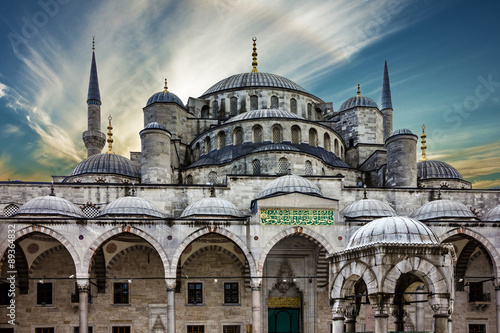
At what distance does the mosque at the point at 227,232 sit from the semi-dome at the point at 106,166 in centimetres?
7

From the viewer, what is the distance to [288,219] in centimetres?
1716

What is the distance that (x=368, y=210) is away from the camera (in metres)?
18.1

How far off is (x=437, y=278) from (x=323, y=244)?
9553mm

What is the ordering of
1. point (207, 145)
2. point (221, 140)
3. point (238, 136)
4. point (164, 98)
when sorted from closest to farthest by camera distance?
1. point (238, 136)
2. point (221, 140)
3. point (207, 145)
4. point (164, 98)

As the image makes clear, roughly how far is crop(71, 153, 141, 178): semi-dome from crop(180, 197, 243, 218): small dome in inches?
218

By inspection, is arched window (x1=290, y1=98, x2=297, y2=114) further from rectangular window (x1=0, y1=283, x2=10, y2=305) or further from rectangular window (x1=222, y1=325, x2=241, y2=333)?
rectangular window (x1=0, y1=283, x2=10, y2=305)

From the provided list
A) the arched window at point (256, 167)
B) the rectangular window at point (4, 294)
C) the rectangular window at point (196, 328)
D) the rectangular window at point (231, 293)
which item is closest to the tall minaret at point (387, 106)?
the arched window at point (256, 167)

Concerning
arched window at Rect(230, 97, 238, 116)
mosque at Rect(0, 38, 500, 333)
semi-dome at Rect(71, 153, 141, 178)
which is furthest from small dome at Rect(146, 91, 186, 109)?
semi-dome at Rect(71, 153, 141, 178)

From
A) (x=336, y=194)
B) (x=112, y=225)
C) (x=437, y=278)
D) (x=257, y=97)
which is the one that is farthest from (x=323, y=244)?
(x=257, y=97)

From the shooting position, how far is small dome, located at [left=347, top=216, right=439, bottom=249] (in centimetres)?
756

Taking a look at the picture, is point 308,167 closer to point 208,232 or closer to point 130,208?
point 208,232

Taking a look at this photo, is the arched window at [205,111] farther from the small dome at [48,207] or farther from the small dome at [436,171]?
the small dome at [48,207]

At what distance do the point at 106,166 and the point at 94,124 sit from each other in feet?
16.1

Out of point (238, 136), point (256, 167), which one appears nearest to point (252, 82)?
point (238, 136)
